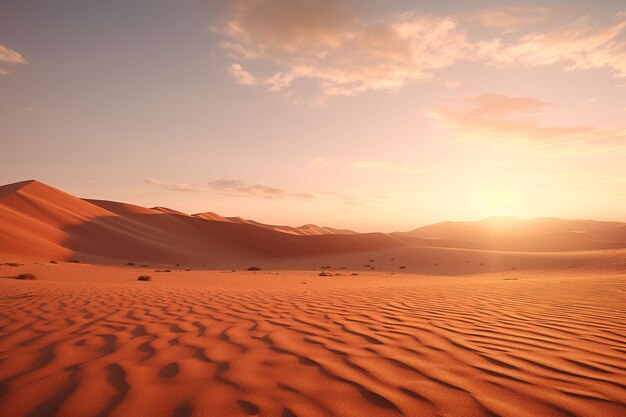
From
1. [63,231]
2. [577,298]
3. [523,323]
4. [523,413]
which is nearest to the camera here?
[523,413]

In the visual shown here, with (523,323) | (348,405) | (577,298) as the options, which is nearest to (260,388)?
(348,405)

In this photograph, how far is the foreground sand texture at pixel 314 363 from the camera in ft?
7.20

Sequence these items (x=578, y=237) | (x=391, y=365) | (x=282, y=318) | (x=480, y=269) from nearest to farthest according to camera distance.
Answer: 1. (x=391, y=365)
2. (x=282, y=318)
3. (x=480, y=269)
4. (x=578, y=237)

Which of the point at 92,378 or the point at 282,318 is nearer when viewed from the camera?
the point at 92,378

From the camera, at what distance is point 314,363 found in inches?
116

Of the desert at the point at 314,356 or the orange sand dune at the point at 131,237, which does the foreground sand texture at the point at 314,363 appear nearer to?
the desert at the point at 314,356

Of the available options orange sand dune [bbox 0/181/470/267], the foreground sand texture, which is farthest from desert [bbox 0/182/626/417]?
orange sand dune [bbox 0/181/470/267]

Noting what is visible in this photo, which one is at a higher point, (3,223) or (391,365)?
(3,223)

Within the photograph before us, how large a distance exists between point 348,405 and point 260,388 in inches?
25.0

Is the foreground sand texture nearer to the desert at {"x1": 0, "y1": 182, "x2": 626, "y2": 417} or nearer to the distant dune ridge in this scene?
the desert at {"x1": 0, "y1": 182, "x2": 626, "y2": 417}

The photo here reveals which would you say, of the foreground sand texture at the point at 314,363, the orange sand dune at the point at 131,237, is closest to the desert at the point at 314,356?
the foreground sand texture at the point at 314,363

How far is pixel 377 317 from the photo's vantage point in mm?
4949

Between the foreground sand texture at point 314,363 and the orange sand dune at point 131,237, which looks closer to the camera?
the foreground sand texture at point 314,363

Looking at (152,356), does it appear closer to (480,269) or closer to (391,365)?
(391,365)
